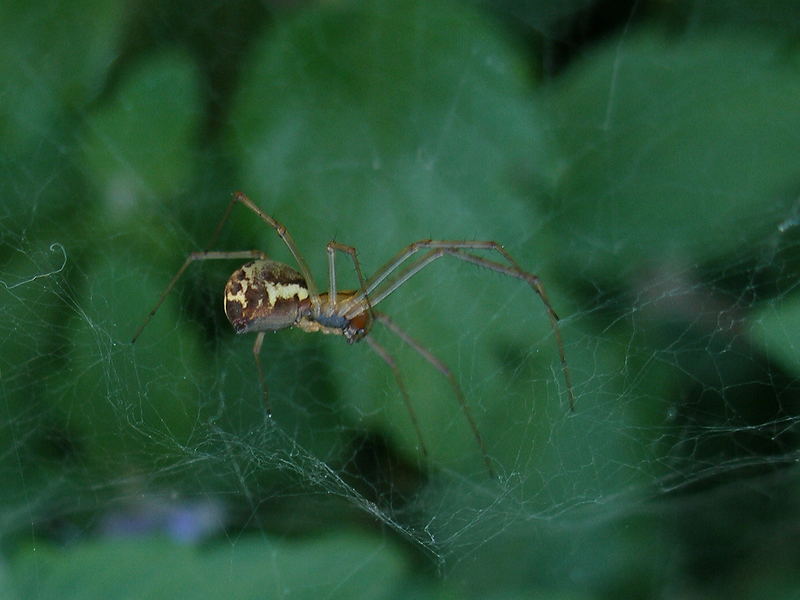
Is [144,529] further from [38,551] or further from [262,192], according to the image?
[262,192]

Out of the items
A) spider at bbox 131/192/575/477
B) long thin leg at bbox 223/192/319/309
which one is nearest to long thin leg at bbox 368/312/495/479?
spider at bbox 131/192/575/477

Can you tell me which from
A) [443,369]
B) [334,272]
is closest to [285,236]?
[334,272]

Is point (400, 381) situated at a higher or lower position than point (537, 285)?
lower

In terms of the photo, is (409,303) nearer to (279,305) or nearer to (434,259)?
(434,259)

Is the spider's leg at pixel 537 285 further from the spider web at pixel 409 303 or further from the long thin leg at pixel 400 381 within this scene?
the long thin leg at pixel 400 381

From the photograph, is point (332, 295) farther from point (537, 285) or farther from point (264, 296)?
point (537, 285)

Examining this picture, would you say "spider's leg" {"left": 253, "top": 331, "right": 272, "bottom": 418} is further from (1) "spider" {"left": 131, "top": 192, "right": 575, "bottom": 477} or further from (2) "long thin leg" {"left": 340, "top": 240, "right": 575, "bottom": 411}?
(2) "long thin leg" {"left": 340, "top": 240, "right": 575, "bottom": 411}

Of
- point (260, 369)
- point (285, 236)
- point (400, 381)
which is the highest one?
point (285, 236)

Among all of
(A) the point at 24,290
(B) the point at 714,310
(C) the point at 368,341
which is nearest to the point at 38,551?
(A) the point at 24,290

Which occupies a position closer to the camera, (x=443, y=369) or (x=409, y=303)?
(x=443, y=369)
